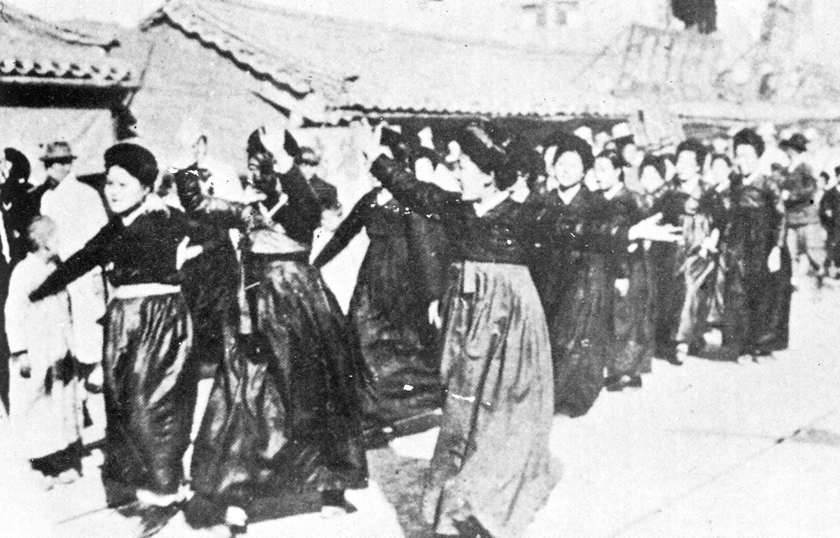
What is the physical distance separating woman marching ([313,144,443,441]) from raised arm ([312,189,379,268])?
0.01 meters

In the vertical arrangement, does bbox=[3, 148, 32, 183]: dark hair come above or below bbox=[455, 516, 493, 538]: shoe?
above

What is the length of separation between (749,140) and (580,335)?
1.49m

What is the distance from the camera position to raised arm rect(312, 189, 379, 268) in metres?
3.57

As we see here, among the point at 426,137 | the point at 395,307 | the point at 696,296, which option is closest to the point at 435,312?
the point at 395,307

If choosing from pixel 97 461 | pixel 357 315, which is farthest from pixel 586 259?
pixel 97 461

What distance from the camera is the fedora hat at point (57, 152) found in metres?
2.91

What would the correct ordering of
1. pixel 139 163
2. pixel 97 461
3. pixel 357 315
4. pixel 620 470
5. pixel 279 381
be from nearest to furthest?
pixel 139 163, pixel 279 381, pixel 97 461, pixel 620 470, pixel 357 315

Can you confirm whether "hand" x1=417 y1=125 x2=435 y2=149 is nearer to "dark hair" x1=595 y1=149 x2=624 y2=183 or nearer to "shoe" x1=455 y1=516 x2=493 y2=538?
"dark hair" x1=595 y1=149 x2=624 y2=183

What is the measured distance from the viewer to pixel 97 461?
3.24 meters

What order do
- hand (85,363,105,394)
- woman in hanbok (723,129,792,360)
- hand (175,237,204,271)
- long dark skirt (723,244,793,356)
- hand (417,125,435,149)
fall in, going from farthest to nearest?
long dark skirt (723,244,793,356)
woman in hanbok (723,129,792,360)
hand (417,125,435,149)
hand (85,363,105,394)
hand (175,237,204,271)

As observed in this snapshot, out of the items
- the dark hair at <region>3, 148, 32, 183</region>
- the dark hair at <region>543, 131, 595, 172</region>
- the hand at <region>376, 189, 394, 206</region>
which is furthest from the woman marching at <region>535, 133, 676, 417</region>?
the dark hair at <region>3, 148, 32, 183</region>

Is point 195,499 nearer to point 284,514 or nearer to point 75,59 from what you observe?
point 284,514

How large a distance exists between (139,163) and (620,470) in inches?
103

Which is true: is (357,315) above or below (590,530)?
above
